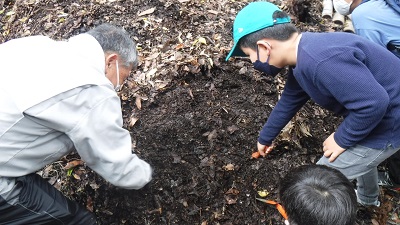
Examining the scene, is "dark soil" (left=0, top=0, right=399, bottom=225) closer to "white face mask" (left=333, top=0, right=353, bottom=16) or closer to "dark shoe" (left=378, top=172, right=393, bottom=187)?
"dark shoe" (left=378, top=172, right=393, bottom=187)

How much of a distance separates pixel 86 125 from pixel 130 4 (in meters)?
3.24

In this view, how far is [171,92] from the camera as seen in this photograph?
150 inches

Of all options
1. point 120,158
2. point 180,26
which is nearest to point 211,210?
point 120,158

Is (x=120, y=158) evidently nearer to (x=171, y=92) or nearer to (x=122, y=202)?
(x=122, y=202)

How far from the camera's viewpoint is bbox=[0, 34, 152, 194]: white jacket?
6.50 feet

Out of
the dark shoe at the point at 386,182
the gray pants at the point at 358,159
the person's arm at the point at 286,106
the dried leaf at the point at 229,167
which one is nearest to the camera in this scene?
the gray pants at the point at 358,159

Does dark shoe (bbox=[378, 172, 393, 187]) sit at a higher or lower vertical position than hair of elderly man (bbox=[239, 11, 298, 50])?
lower

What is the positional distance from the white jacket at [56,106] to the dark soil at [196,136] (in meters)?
1.01

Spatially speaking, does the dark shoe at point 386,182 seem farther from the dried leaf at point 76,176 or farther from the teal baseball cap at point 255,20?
the dried leaf at point 76,176

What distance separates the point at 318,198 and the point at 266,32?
107 cm

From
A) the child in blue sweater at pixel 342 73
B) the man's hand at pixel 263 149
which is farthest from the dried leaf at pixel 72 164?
the child in blue sweater at pixel 342 73

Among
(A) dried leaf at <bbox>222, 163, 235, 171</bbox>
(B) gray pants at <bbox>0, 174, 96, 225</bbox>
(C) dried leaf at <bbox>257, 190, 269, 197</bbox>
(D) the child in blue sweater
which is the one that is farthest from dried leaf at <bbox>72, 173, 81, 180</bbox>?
(D) the child in blue sweater

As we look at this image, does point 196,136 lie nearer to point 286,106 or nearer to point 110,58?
point 286,106

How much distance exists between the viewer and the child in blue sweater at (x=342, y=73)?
210 cm
